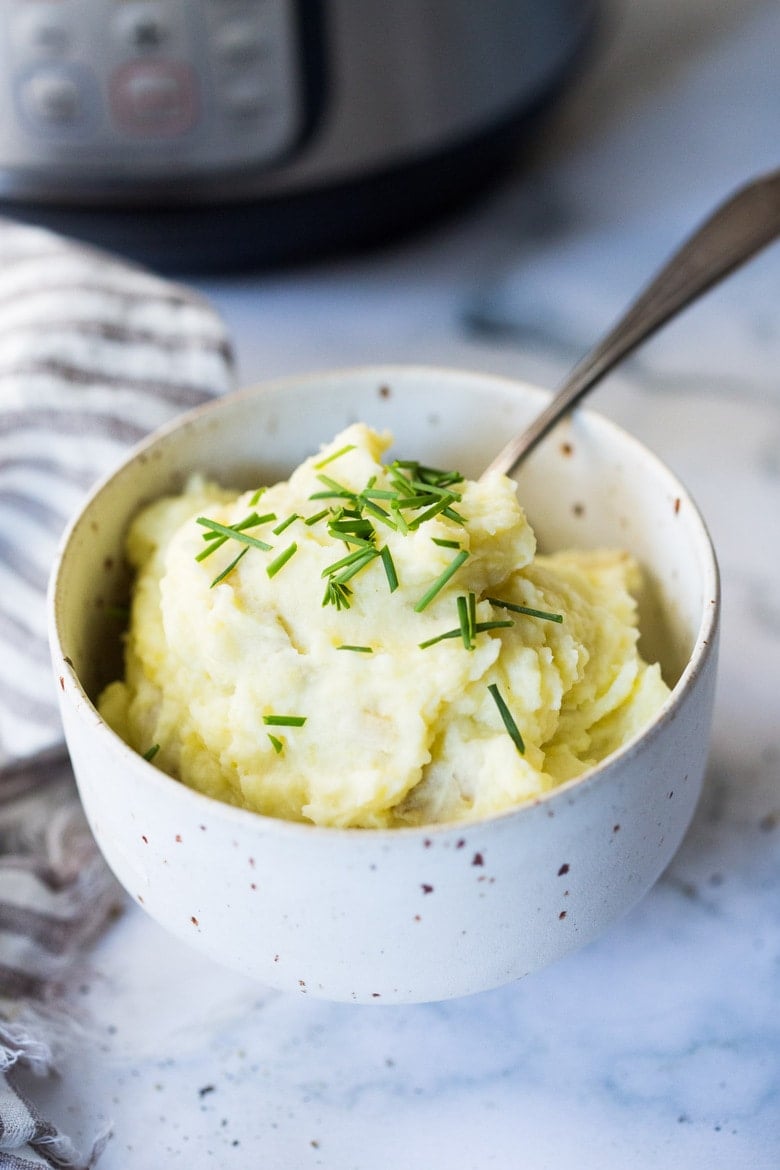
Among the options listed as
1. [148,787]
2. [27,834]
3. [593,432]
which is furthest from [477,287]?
[148,787]

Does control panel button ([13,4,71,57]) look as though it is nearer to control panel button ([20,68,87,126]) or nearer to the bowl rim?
control panel button ([20,68,87,126])

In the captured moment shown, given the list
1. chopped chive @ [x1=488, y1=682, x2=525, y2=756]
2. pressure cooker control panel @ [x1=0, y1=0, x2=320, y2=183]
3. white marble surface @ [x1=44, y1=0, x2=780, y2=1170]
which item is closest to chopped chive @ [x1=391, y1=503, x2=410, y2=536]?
chopped chive @ [x1=488, y1=682, x2=525, y2=756]

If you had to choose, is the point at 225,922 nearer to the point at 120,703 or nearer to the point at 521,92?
the point at 120,703

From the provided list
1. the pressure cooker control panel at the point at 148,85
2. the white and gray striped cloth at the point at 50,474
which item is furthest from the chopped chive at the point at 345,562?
the pressure cooker control panel at the point at 148,85

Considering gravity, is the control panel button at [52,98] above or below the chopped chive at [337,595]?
above

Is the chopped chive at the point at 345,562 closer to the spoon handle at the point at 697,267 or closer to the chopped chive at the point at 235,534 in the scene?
the chopped chive at the point at 235,534

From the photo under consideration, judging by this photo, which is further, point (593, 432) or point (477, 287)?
point (477, 287)

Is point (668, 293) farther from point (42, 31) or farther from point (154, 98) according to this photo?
point (42, 31)
